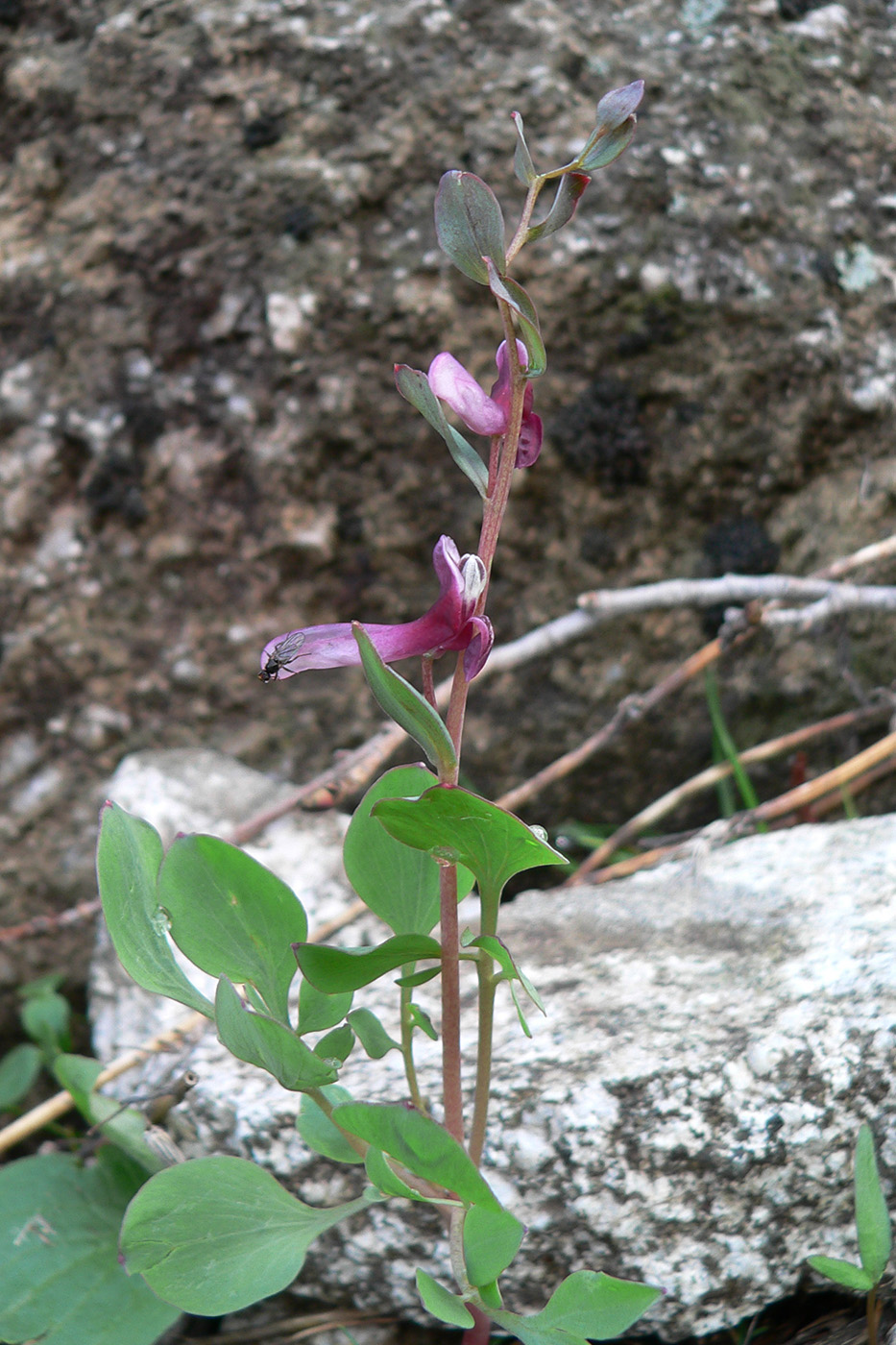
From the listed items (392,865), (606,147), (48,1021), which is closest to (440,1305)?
(392,865)

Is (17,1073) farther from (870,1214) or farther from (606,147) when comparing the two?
(606,147)

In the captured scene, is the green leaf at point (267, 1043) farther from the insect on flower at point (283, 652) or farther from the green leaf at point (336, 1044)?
the insect on flower at point (283, 652)

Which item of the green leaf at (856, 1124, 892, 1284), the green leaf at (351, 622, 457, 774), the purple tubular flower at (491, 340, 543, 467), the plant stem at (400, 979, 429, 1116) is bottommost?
the green leaf at (856, 1124, 892, 1284)

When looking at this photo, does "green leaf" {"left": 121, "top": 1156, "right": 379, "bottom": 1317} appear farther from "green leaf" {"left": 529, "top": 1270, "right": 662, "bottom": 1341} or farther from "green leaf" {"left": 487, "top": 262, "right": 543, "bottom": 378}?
"green leaf" {"left": 487, "top": 262, "right": 543, "bottom": 378}

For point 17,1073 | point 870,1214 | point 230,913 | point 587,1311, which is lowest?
point 17,1073

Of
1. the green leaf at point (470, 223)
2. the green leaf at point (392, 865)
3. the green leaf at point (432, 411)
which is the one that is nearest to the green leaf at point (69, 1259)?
the green leaf at point (392, 865)

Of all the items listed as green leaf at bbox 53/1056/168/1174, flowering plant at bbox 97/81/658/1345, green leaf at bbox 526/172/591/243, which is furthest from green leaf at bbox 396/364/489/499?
green leaf at bbox 53/1056/168/1174
